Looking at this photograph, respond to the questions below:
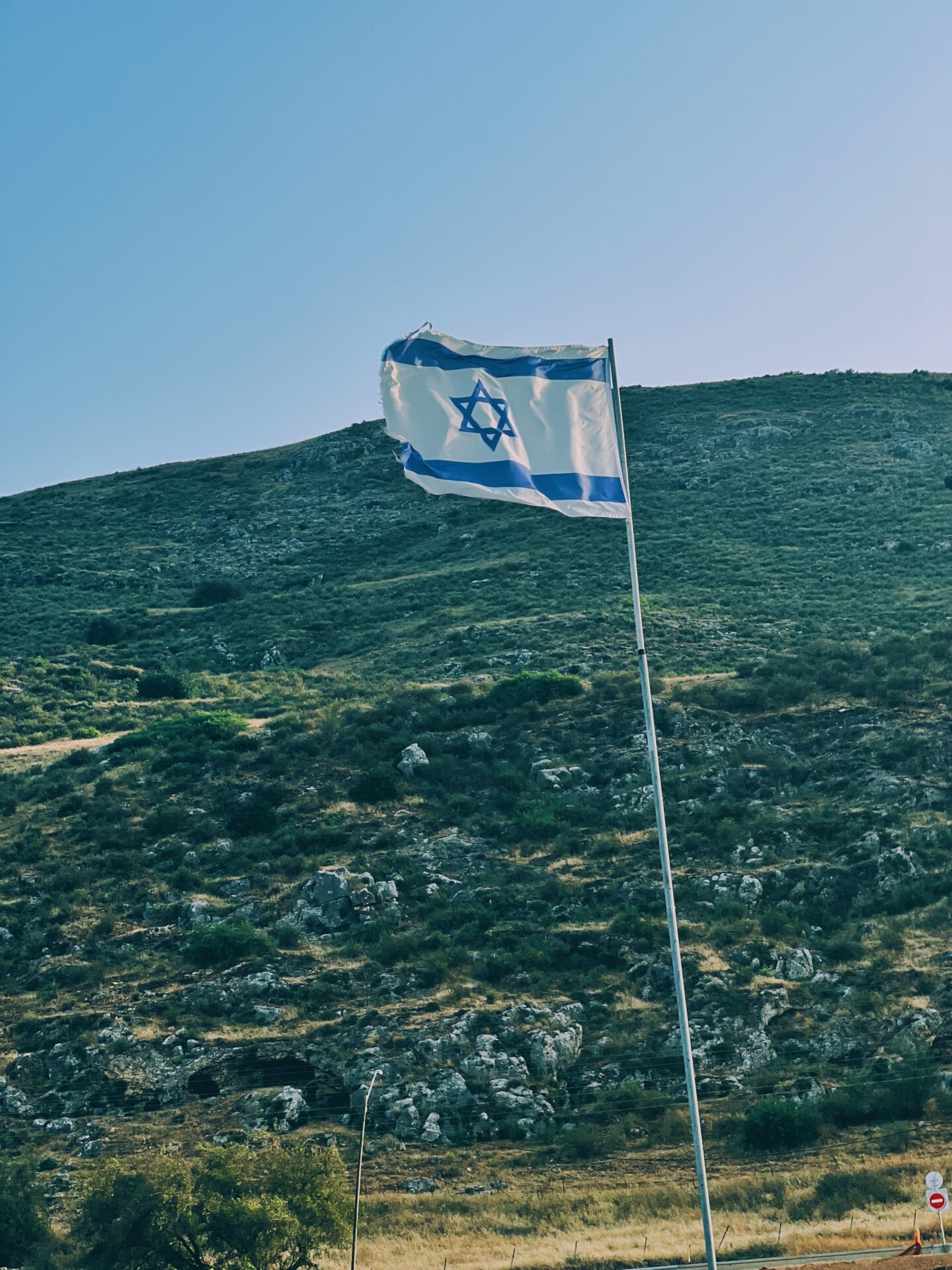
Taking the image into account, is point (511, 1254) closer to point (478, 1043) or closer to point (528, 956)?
point (478, 1043)

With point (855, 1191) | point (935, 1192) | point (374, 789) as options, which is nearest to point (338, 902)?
point (374, 789)

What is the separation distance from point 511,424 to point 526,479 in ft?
3.19

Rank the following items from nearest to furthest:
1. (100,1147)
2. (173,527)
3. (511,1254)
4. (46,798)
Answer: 1. (511,1254)
2. (100,1147)
3. (46,798)
4. (173,527)

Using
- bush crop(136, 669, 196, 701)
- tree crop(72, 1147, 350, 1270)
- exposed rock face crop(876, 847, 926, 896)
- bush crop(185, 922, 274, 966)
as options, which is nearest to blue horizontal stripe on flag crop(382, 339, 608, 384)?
tree crop(72, 1147, 350, 1270)

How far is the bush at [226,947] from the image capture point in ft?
135

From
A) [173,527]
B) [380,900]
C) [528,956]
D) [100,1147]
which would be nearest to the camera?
[100,1147]

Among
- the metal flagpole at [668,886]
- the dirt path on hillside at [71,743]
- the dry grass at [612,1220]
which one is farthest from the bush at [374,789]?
the metal flagpole at [668,886]

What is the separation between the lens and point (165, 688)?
69938 mm

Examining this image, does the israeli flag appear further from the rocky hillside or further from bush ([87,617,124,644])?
bush ([87,617,124,644])

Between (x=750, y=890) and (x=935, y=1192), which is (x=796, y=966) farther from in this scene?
(x=935, y=1192)

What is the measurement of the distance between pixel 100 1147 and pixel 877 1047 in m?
21.3

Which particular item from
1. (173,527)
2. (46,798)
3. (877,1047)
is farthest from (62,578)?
(877,1047)

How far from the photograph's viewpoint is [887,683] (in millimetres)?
54219

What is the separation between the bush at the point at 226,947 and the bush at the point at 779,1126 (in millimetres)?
16263
